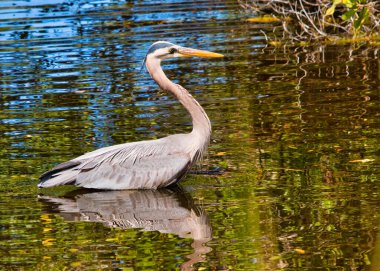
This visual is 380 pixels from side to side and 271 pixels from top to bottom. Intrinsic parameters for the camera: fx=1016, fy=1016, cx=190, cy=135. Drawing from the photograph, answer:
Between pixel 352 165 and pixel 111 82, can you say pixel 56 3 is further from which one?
pixel 352 165

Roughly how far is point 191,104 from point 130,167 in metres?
0.90

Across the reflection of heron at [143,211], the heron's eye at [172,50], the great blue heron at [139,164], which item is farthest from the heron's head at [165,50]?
the reflection of heron at [143,211]

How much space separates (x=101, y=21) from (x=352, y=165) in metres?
15.4

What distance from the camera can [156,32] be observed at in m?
22.0

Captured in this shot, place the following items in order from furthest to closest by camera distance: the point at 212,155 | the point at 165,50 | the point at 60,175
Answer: the point at 212,155, the point at 165,50, the point at 60,175

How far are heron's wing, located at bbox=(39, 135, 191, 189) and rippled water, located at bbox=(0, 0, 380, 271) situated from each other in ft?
0.48

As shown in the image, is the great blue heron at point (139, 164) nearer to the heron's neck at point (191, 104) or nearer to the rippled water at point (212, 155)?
the heron's neck at point (191, 104)

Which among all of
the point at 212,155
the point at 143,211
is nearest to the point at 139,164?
the point at 143,211

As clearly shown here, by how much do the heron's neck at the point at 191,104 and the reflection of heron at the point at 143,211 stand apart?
2.04ft

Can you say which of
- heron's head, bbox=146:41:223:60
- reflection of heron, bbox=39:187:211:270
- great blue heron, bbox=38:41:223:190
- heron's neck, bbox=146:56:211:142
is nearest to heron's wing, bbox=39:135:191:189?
great blue heron, bbox=38:41:223:190

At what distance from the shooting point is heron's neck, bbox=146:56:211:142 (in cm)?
1010

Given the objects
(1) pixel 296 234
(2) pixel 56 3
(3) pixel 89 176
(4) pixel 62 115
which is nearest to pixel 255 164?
(3) pixel 89 176

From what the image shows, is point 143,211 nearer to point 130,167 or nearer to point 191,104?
point 130,167

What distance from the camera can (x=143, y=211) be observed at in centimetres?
916
